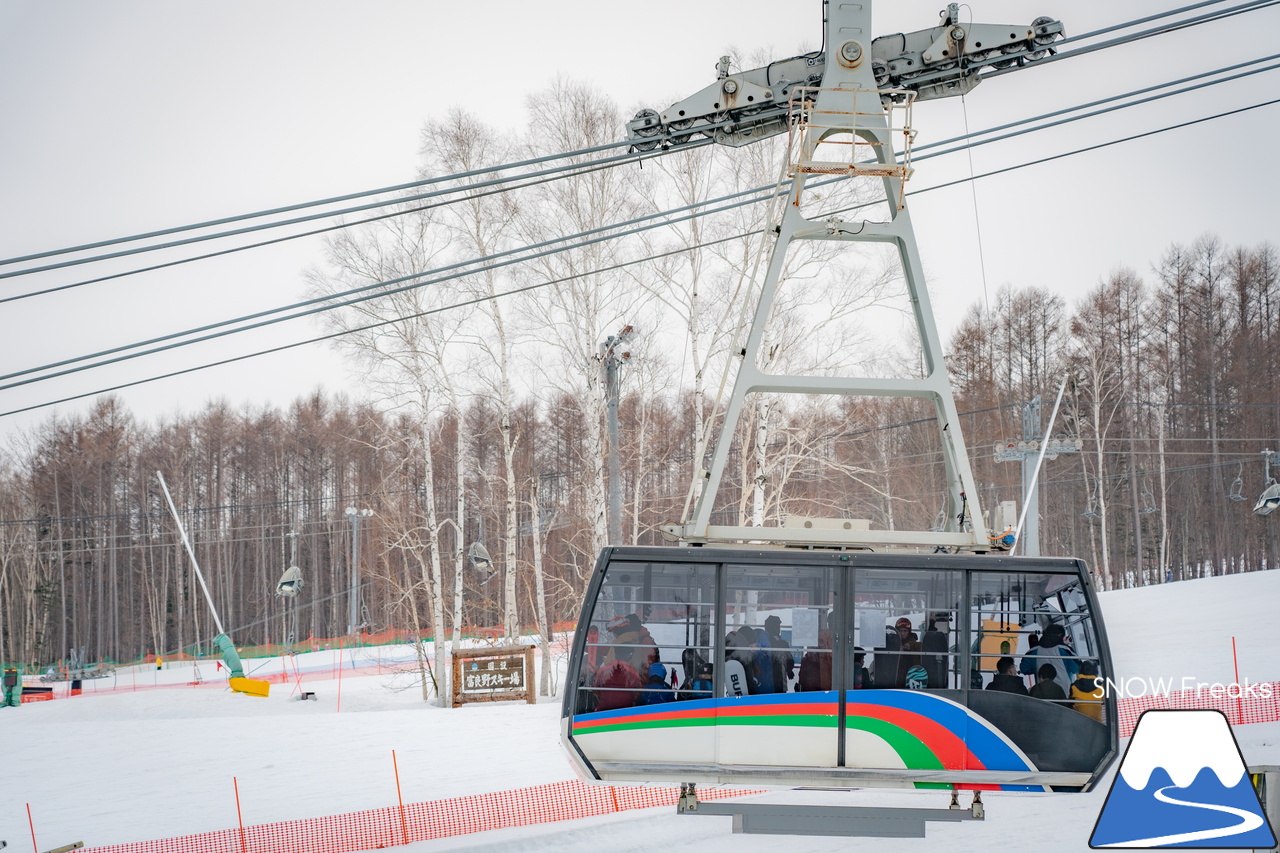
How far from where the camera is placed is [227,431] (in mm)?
62875

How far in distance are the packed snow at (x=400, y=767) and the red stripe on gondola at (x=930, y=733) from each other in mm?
3321

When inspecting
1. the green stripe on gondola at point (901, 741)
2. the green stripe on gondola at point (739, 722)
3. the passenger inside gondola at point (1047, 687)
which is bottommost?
the green stripe on gondola at point (901, 741)

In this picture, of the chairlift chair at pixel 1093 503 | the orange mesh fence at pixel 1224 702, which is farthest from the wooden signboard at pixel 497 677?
the chairlift chair at pixel 1093 503

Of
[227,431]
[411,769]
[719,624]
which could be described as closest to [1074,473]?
[411,769]

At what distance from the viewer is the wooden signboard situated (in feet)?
64.9

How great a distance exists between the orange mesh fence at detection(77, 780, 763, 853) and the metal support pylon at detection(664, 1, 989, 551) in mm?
4953

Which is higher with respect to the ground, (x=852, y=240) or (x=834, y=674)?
(x=852, y=240)

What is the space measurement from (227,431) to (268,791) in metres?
54.5

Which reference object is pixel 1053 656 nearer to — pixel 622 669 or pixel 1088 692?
pixel 1088 692

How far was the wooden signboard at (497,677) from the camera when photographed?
19.8 meters

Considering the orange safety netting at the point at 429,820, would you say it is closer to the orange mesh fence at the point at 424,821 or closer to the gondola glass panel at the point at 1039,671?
the orange mesh fence at the point at 424,821

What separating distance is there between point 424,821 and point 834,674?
20.7ft

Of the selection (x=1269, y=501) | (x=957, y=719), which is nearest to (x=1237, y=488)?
(x=1269, y=501)

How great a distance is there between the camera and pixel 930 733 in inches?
280
